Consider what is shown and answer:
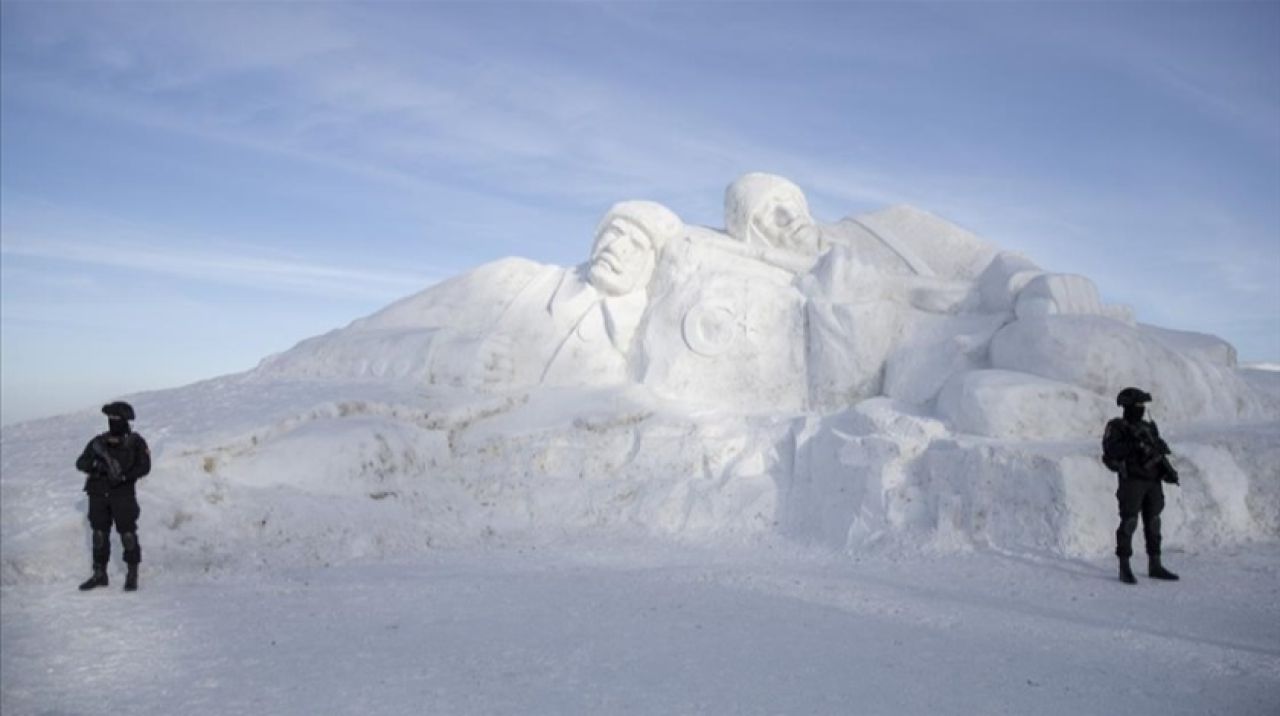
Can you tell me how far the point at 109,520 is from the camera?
20.2 feet

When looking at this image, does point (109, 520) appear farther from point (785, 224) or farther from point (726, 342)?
point (785, 224)

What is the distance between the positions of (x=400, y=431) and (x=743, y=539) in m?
3.01

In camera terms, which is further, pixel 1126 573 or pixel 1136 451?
pixel 1136 451

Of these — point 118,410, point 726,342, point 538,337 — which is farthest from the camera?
point 538,337

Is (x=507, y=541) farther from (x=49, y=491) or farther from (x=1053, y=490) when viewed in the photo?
(x=1053, y=490)

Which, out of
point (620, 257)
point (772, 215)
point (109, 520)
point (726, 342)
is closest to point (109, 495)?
point (109, 520)

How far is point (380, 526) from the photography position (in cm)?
752

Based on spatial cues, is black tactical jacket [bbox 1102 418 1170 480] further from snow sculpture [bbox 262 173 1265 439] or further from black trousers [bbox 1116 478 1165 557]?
snow sculpture [bbox 262 173 1265 439]

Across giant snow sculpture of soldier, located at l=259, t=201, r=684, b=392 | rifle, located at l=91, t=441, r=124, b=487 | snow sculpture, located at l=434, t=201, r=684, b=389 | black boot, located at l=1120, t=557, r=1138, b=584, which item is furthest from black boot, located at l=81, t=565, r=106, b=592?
black boot, located at l=1120, t=557, r=1138, b=584

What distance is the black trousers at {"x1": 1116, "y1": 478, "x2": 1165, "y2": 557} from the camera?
5906 millimetres

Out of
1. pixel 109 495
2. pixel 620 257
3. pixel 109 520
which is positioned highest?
pixel 620 257

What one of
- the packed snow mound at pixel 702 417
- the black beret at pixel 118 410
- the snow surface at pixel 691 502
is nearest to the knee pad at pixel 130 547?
the snow surface at pixel 691 502

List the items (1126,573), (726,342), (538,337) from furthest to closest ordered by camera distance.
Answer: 1. (538,337)
2. (726,342)
3. (1126,573)

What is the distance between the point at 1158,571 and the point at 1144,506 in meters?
0.37
